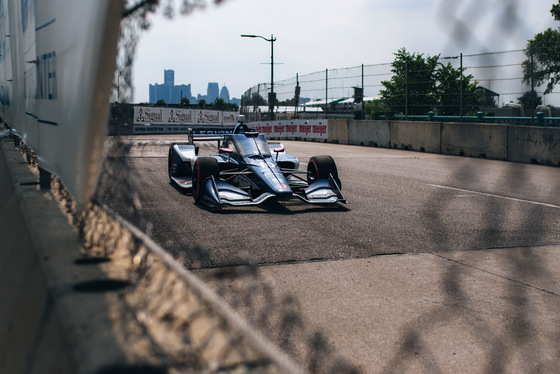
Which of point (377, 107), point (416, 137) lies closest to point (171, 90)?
point (377, 107)

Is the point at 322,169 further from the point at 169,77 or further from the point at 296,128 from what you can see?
the point at 296,128

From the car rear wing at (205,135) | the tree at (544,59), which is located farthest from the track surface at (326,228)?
the tree at (544,59)

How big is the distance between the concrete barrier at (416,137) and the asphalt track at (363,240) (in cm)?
718

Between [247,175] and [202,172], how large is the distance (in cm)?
76

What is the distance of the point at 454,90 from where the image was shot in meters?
0.91

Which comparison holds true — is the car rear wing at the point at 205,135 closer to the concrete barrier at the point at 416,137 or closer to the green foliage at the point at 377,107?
the concrete barrier at the point at 416,137

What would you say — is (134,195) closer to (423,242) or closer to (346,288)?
(346,288)

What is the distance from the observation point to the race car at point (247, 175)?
672cm

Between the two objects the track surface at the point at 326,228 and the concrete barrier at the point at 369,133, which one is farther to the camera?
the concrete barrier at the point at 369,133

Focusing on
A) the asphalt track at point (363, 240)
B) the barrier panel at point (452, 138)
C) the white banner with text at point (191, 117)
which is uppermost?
the white banner with text at point (191, 117)

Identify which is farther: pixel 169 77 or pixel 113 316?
pixel 113 316

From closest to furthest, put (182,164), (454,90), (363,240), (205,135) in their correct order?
1. (454,90)
2. (363,240)
3. (182,164)
4. (205,135)

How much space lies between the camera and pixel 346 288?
3.74 meters

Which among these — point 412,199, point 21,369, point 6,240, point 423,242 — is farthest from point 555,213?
point 21,369
